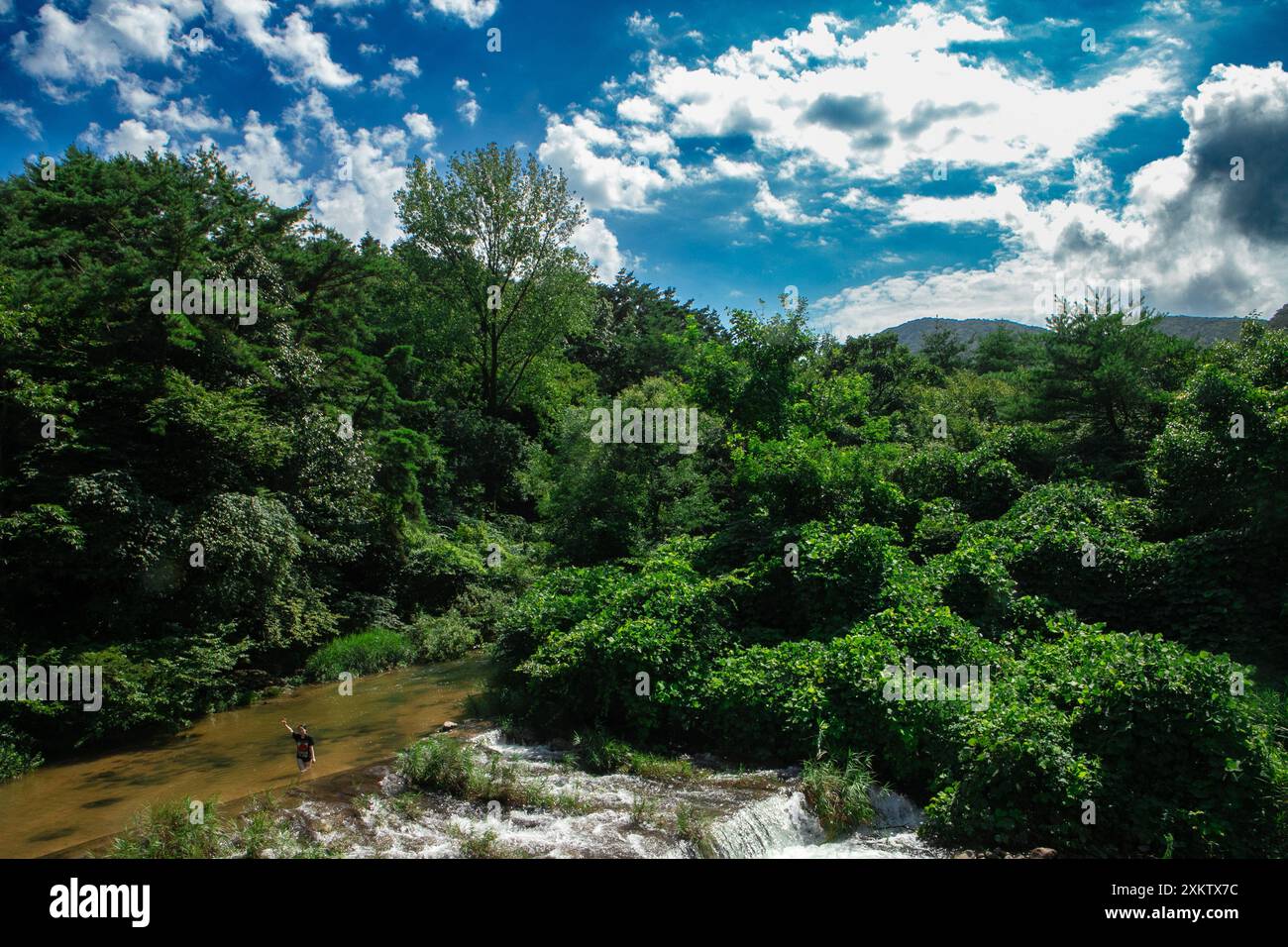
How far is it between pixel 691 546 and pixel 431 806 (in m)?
10.1

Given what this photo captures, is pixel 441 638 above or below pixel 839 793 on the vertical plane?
below

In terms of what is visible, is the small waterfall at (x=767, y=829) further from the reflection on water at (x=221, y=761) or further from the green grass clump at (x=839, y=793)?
the reflection on water at (x=221, y=761)

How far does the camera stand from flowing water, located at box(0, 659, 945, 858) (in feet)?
30.2

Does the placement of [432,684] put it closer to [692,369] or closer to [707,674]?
[707,674]

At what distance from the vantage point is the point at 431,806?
10.3 metres

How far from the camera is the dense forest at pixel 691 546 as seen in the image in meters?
9.84

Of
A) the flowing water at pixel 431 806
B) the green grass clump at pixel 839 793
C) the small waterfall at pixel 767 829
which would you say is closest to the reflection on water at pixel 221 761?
the flowing water at pixel 431 806

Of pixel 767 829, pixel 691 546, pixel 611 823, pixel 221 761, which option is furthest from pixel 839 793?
pixel 221 761

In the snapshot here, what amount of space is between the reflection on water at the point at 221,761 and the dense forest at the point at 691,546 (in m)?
0.84

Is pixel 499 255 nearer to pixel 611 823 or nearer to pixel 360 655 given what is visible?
pixel 360 655

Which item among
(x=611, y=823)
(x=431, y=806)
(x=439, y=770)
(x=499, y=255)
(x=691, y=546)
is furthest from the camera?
(x=499, y=255)

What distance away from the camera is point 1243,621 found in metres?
14.4

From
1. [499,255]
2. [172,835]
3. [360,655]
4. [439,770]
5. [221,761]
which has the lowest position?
[221,761]
